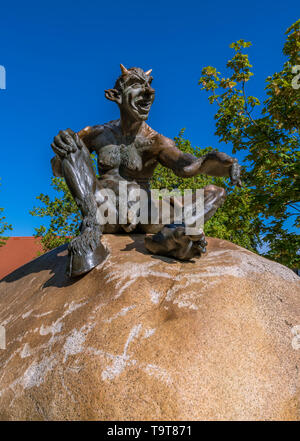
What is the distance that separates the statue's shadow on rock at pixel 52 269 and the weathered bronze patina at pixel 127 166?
0.25m

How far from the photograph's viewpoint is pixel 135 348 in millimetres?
1994

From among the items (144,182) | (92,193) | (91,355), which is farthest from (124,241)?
(91,355)

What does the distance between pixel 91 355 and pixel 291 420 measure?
1.12 m

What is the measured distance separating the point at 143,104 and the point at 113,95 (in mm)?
318

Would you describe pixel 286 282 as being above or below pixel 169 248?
below

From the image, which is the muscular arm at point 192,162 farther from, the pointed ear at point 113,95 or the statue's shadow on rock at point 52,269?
the statue's shadow on rock at point 52,269

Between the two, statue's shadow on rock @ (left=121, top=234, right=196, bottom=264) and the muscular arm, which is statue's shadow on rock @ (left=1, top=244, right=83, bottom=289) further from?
the muscular arm

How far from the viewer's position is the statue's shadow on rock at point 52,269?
291 cm

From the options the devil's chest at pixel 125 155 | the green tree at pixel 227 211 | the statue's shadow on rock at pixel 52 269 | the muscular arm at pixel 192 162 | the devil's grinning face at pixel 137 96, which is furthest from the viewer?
the green tree at pixel 227 211

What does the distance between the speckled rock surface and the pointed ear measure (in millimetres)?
1726

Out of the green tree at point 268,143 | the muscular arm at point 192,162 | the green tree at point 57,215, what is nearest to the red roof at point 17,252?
the green tree at point 57,215

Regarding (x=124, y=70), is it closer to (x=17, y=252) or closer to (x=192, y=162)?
(x=192, y=162)

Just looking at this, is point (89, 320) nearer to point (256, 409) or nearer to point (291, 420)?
point (256, 409)
